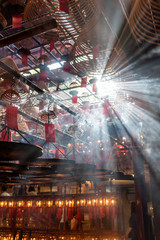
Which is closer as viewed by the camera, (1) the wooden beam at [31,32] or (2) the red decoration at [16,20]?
(1) the wooden beam at [31,32]

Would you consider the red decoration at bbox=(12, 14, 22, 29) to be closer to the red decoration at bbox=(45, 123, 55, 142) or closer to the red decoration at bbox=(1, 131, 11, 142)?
the red decoration at bbox=(1, 131, 11, 142)

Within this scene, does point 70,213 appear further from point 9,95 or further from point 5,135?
point 5,135

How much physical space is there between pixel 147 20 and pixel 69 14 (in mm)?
734

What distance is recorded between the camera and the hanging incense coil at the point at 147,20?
51.5 inches

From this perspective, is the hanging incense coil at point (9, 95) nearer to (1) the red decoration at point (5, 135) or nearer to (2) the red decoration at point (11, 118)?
Answer: (2) the red decoration at point (11, 118)

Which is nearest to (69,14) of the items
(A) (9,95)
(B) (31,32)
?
(B) (31,32)

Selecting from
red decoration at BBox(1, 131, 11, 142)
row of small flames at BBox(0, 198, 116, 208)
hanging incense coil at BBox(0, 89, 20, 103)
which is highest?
hanging incense coil at BBox(0, 89, 20, 103)

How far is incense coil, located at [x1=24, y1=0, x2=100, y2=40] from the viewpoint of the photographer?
71.4 inches

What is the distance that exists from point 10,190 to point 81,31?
12451mm

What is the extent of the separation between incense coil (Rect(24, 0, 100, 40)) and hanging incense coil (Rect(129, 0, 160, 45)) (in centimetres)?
51

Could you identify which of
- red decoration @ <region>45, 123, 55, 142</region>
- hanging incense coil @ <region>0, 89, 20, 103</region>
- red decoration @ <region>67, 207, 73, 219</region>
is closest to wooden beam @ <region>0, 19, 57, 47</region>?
hanging incense coil @ <region>0, 89, 20, 103</region>

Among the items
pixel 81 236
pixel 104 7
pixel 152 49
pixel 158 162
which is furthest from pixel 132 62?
pixel 81 236

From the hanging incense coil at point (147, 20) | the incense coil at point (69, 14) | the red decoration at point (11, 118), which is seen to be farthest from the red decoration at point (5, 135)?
the hanging incense coil at point (147, 20)

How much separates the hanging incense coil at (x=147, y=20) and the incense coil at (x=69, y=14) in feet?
1.68
